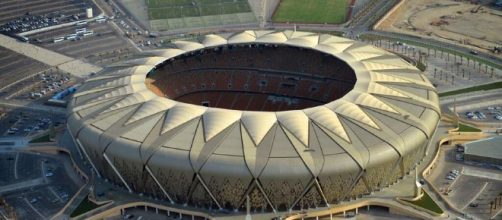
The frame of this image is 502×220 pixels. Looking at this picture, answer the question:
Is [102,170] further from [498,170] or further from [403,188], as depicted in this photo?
[498,170]

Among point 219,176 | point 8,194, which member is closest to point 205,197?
point 219,176

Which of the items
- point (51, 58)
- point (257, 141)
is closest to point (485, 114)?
point (257, 141)

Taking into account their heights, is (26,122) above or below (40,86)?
below

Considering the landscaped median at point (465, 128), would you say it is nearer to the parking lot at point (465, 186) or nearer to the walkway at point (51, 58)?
the parking lot at point (465, 186)

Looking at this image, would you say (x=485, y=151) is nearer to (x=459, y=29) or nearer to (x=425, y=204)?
(x=425, y=204)

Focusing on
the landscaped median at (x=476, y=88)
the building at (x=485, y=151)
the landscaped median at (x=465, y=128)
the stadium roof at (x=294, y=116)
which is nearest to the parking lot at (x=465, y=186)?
the building at (x=485, y=151)
